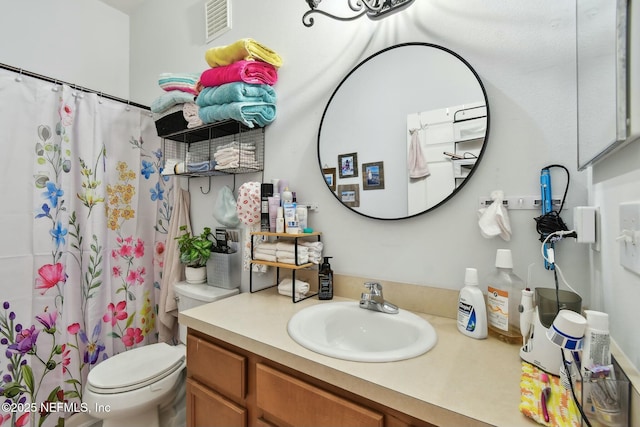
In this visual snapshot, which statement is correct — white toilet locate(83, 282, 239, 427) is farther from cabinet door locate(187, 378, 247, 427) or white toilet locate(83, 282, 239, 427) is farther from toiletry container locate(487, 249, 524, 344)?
toiletry container locate(487, 249, 524, 344)

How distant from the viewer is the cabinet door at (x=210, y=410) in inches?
35.1

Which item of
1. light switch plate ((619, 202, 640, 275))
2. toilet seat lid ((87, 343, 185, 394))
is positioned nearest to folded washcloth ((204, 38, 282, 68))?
light switch plate ((619, 202, 640, 275))

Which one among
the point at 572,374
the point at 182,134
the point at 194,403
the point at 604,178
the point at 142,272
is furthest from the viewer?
the point at 142,272

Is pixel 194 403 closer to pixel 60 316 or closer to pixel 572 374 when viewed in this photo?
pixel 60 316

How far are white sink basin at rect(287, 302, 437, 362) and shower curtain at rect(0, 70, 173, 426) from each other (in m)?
1.37

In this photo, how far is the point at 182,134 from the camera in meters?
1.72

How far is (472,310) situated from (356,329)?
406 millimetres

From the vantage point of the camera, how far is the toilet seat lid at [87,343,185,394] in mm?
1219

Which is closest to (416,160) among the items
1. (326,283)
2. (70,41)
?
(326,283)

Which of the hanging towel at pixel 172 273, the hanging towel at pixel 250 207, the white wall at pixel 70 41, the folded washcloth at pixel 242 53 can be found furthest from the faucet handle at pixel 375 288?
the white wall at pixel 70 41

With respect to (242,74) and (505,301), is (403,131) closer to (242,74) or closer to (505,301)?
(505,301)

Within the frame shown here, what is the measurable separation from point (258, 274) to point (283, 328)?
0.60 m

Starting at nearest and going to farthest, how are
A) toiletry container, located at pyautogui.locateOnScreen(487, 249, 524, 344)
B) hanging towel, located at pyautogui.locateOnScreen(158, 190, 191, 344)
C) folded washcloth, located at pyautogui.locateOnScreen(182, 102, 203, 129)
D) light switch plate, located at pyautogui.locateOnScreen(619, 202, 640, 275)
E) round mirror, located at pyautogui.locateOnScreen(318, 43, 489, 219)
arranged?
light switch plate, located at pyautogui.locateOnScreen(619, 202, 640, 275) → toiletry container, located at pyautogui.locateOnScreen(487, 249, 524, 344) → round mirror, located at pyautogui.locateOnScreen(318, 43, 489, 219) → folded washcloth, located at pyautogui.locateOnScreen(182, 102, 203, 129) → hanging towel, located at pyautogui.locateOnScreen(158, 190, 191, 344)

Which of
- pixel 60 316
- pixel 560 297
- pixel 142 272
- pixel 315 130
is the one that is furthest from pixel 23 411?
pixel 560 297
